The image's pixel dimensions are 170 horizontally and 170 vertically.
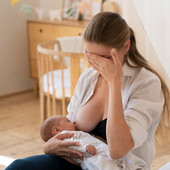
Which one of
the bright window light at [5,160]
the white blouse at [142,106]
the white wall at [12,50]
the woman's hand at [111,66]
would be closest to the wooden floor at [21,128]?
the bright window light at [5,160]

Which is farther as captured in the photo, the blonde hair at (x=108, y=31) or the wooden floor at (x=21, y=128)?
the wooden floor at (x=21, y=128)

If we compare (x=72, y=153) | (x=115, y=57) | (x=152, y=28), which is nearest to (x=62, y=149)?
(x=72, y=153)

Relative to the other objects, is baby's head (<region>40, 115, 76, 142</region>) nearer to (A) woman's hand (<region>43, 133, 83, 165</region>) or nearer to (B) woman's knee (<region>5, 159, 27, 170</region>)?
(A) woman's hand (<region>43, 133, 83, 165</region>)

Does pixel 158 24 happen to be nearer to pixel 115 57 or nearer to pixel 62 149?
pixel 115 57

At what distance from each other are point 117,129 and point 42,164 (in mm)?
341

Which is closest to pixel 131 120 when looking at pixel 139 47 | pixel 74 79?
pixel 139 47

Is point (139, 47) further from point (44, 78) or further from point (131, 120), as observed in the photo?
point (44, 78)

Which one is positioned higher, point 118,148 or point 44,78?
point 118,148

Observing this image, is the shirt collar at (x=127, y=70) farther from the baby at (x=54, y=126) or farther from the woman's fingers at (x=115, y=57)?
the baby at (x=54, y=126)

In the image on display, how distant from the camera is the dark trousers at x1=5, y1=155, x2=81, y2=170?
1.35 meters

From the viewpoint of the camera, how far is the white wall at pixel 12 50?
4281 millimetres

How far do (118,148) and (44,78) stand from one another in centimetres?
192

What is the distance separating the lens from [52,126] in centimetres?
161

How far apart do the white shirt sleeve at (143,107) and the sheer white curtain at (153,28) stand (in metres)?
0.10
